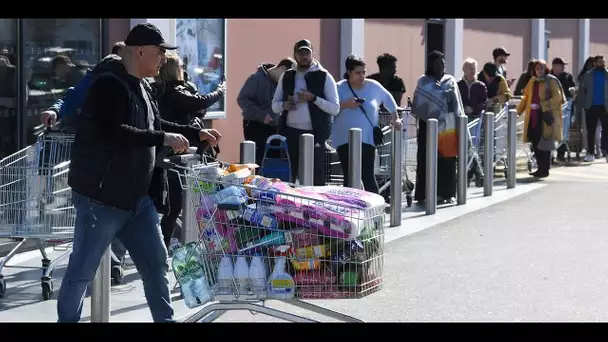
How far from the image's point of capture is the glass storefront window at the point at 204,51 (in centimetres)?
1437

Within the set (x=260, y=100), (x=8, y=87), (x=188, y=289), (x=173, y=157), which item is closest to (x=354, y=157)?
(x=260, y=100)

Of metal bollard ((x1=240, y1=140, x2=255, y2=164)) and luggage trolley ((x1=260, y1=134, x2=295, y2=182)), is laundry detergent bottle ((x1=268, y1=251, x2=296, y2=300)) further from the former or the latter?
luggage trolley ((x1=260, y1=134, x2=295, y2=182))

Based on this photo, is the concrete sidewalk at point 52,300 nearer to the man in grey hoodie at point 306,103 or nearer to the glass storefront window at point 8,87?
the man in grey hoodie at point 306,103

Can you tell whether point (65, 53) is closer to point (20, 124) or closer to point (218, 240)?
point (20, 124)

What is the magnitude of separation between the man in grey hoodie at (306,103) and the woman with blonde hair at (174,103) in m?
2.24

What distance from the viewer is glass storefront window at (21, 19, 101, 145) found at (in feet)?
38.9

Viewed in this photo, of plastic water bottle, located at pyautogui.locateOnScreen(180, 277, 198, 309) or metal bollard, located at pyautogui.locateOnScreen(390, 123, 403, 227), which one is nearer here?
plastic water bottle, located at pyautogui.locateOnScreen(180, 277, 198, 309)

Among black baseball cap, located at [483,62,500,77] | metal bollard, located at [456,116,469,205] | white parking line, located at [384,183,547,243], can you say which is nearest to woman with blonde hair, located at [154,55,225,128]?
white parking line, located at [384,183,547,243]

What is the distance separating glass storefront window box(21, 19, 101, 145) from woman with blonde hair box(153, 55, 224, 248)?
3.12 meters

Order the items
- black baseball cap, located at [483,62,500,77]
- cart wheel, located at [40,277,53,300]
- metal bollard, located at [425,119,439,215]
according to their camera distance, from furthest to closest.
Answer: black baseball cap, located at [483,62,500,77] < metal bollard, located at [425,119,439,215] < cart wheel, located at [40,277,53,300]

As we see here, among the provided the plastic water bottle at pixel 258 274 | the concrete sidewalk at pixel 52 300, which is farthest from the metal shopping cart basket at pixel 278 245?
the concrete sidewalk at pixel 52 300

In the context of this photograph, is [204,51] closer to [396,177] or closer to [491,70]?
[396,177]

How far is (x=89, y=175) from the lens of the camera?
608cm

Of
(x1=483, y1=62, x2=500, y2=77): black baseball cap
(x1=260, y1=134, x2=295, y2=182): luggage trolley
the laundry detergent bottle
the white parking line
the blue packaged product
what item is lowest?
the white parking line
